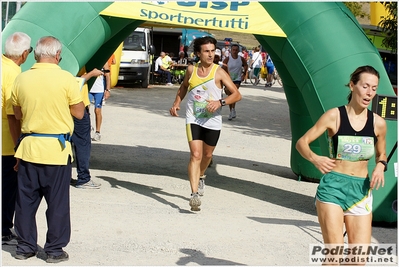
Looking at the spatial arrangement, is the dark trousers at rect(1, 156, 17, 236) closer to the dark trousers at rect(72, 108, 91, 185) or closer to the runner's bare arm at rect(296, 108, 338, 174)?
the dark trousers at rect(72, 108, 91, 185)

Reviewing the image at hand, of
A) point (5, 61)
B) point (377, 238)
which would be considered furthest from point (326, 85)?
point (5, 61)

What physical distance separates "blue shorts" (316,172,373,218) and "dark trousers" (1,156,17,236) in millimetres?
2880

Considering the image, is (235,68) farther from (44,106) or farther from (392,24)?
Answer: (44,106)

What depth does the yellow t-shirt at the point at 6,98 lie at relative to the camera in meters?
6.31

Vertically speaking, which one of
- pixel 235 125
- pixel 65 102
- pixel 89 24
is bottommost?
pixel 235 125

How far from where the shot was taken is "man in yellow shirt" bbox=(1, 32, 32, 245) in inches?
247

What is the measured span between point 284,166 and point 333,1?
4.13 m

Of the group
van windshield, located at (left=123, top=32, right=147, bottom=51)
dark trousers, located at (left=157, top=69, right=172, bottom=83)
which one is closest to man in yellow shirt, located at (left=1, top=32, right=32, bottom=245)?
van windshield, located at (left=123, top=32, right=147, bottom=51)

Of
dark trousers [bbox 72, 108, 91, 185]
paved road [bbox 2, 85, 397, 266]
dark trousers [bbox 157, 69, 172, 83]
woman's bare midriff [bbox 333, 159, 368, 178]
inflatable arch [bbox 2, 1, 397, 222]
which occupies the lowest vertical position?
dark trousers [bbox 157, 69, 172, 83]

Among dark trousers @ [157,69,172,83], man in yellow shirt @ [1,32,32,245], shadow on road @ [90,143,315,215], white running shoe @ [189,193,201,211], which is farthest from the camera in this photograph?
dark trousers @ [157,69,172,83]

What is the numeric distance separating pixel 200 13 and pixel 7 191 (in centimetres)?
327

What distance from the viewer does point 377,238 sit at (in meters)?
7.45

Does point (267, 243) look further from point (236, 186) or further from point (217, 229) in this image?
point (236, 186)

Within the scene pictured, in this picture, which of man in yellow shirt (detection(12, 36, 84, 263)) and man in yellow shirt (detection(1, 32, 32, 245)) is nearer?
man in yellow shirt (detection(12, 36, 84, 263))
